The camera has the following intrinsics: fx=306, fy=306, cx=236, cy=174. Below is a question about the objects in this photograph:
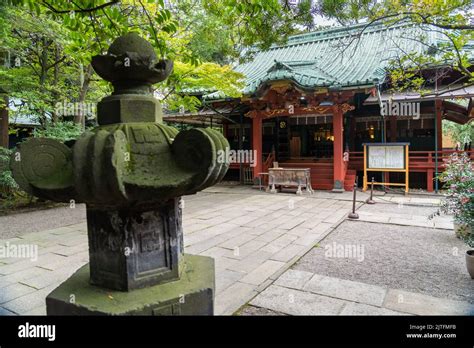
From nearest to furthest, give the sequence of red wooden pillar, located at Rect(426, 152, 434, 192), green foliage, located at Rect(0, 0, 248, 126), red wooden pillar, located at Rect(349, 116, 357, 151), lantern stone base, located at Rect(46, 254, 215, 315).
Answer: lantern stone base, located at Rect(46, 254, 215, 315) < green foliage, located at Rect(0, 0, 248, 126) < red wooden pillar, located at Rect(426, 152, 434, 192) < red wooden pillar, located at Rect(349, 116, 357, 151)

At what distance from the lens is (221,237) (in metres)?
5.96

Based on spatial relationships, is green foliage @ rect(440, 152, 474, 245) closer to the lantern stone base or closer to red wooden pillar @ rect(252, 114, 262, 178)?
the lantern stone base

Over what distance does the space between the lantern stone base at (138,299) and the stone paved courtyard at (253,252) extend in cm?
103

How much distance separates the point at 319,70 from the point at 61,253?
1109 centimetres

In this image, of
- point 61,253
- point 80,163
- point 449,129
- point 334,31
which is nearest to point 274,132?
point 334,31

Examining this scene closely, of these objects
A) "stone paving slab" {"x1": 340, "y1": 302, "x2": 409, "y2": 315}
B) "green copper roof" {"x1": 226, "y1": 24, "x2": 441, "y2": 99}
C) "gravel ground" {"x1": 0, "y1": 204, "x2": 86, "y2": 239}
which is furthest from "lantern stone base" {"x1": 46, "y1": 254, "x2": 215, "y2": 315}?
"green copper roof" {"x1": 226, "y1": 24, "x2": 441, "y2": 99}

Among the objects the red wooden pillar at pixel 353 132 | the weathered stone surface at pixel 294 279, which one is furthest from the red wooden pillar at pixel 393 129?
the weathered stone surface at pixel 294 279

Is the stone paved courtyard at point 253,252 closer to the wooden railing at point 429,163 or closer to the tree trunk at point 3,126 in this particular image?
the wooden railing at point 429,163

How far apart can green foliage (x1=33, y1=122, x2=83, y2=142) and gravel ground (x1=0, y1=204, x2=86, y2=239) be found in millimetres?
2189

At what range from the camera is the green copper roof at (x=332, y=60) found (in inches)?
422

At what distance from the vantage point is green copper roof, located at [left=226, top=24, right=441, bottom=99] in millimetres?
10719

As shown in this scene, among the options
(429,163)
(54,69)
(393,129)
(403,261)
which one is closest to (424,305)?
(403,261)

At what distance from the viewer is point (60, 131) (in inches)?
369

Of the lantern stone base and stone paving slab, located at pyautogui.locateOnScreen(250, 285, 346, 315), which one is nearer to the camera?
the lantern stone base
